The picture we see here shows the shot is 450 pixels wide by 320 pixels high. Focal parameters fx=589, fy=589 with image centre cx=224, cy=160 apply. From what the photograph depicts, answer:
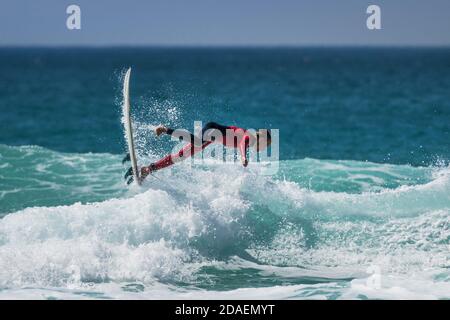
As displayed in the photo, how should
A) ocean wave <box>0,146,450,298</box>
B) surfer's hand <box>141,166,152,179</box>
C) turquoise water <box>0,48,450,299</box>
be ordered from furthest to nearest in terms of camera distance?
surfer's hand <box>141,166,152,179</box> → ocean wave <box>0,146,450,298</box> → turquoise water <box>0,48,450,299</box>

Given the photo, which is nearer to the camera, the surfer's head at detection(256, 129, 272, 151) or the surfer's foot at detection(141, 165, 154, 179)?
the surfer's head at detection(256, 129, 272, 151)

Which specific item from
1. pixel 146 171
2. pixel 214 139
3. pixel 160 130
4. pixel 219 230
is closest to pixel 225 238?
pixel 219 230

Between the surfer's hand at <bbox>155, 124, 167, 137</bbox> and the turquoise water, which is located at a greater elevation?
the surfer's hand at <bbox>155, 124, 167, 137</bbox>

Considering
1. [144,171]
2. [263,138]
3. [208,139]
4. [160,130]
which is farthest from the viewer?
[144,171]

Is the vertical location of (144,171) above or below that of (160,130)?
below

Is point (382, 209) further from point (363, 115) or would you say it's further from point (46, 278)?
point (363, 115)

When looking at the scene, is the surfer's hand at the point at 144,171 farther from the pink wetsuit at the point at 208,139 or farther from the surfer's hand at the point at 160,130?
the surfer's hand at the point at 160,130

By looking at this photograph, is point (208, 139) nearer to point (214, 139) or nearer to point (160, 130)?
point (214, 139)

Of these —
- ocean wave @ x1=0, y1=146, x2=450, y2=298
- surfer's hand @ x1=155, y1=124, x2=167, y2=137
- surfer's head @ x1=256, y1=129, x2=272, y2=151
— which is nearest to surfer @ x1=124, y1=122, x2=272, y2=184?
surfer's head @ x1=256, y1=129, x2=272, y2=151

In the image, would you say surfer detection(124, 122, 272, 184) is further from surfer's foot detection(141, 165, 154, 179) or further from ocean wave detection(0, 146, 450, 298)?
ocean wave detection(0, 146, 450, 298)

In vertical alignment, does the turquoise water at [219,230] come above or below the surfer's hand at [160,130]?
below

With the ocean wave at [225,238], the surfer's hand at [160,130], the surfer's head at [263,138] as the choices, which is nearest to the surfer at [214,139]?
the surfer's head at [263,138]

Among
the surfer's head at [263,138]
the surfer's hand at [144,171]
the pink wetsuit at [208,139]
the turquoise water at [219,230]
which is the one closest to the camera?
the turquoise water at [219,230]
